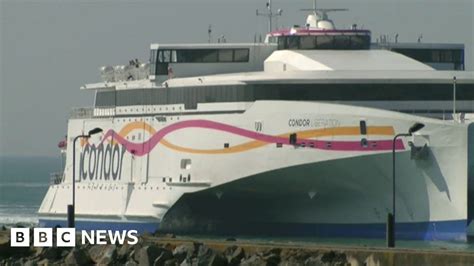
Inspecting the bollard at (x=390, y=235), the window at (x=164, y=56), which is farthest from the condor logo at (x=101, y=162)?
the bollard at (x=390, y=235)

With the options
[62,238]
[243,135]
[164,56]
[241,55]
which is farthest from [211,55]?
[62,238]

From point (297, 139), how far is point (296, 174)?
0.85 m

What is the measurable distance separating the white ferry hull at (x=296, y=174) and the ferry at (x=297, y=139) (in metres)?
0.03

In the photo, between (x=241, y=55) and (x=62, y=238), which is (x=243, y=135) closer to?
(x=241, y=55)

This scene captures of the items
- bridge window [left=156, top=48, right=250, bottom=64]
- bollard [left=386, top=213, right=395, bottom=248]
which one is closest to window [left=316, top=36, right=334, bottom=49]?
bridge window [left=156, top=48, right=250, bottom=64]

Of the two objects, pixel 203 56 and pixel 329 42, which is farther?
pixel 203 56

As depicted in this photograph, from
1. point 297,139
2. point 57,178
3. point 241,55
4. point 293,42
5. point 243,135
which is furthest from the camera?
point 57,178

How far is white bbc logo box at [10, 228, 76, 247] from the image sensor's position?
157 feet

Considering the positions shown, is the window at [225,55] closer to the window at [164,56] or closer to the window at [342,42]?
the window at [164,56]

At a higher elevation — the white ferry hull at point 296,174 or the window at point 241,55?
the window at point 241,55

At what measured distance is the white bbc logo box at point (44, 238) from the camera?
157 ft

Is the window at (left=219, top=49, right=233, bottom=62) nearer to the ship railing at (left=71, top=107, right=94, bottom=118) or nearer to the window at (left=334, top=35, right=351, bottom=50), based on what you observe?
the window at (left=334, top=35, right=351, bottom=50)

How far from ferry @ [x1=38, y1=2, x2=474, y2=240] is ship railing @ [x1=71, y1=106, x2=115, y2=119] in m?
1.09

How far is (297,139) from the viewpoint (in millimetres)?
56688
